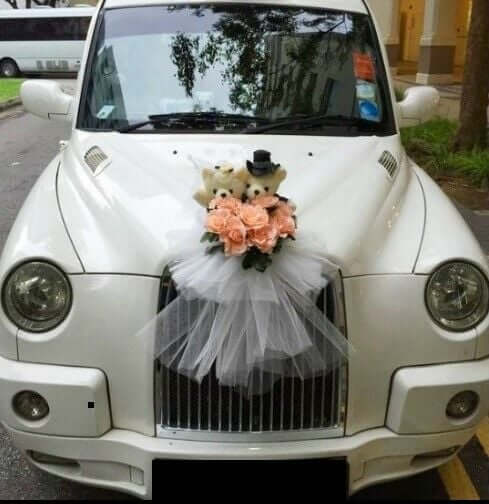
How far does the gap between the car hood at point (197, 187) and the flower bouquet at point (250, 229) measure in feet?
0.62

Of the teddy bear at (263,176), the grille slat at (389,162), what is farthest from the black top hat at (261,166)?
the grille slat at (389,162)

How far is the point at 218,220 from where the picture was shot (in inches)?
90.2

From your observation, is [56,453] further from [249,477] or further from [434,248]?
[434,248]

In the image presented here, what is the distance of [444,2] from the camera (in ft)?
66.0

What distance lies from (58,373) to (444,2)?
20425mm

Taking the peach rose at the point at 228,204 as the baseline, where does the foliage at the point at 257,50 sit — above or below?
above

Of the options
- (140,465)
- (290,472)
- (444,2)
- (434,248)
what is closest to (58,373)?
(140,465)

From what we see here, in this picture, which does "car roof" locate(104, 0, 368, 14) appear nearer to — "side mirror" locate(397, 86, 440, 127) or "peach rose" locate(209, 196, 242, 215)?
"side mirror" locate(397, 86, 440, 127)

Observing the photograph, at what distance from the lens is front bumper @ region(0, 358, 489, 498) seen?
2375 mm

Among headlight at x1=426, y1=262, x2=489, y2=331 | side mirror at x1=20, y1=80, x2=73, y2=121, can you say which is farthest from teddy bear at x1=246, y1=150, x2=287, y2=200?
side mirror at x1=20, y1=80, x2=73, y2=121

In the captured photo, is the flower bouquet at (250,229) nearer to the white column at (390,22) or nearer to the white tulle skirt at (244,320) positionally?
Result: the white tulle skirt at (244,320)

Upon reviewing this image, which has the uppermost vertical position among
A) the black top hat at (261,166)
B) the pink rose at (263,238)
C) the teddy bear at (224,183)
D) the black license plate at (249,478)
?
the black top hat at (261,166)

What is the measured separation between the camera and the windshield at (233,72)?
357cm

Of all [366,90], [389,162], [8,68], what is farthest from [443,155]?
[8,68]
